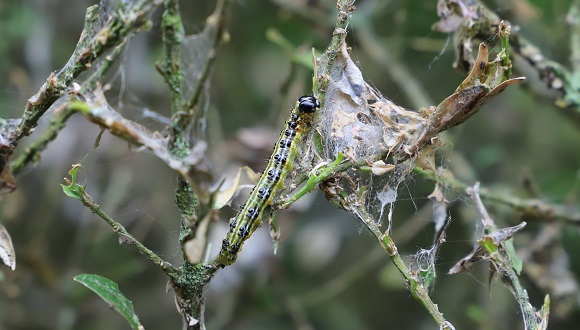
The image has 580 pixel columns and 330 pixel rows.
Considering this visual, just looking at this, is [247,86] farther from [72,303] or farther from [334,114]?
[334,114]

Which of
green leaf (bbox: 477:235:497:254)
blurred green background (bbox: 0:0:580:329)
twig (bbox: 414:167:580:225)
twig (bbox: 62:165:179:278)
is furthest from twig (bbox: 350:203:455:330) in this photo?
blurred green background (bbox: 0:0:580:329)

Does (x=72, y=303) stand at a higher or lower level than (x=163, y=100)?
lower

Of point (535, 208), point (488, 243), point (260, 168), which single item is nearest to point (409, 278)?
point (488, 243)

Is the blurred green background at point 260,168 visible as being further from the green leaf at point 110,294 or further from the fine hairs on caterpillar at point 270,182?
the green leaf at point 110,294

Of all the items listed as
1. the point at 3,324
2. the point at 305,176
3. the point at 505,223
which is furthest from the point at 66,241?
the point at 305,176

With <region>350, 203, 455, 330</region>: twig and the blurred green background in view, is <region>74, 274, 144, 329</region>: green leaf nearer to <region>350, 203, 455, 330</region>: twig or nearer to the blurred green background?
<region>350, 203, 455, 330</region>: twig

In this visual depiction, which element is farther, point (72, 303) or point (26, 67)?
point (26, 67)

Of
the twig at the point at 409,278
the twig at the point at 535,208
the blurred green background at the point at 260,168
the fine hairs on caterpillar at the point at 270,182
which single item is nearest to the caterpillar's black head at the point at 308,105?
the fine hairs on caterpillar at the point at 270,182
